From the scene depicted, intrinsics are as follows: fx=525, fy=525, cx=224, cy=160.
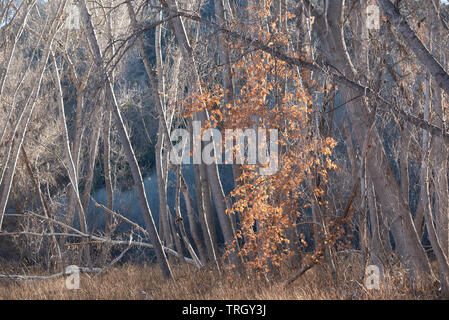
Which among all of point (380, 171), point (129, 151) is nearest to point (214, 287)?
point (129, 151)

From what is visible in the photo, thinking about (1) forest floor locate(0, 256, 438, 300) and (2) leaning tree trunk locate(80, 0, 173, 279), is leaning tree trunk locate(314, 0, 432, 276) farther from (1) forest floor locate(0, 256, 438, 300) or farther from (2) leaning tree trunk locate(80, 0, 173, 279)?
(2) leaning tree trunk locate(80, 0, 173, 279)

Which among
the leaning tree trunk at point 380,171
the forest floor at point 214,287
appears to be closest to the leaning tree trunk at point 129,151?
the forest floor at point 214,287

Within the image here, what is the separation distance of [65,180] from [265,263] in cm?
1452

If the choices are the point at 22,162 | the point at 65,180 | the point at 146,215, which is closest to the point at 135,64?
the point at 65,180

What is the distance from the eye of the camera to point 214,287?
28.9 feet

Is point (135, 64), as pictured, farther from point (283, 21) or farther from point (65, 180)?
point (283, 21)

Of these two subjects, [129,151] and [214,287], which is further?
[129,151]

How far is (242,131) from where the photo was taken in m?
8.45

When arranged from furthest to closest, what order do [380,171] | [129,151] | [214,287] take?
[129,151] < [214,287] < [380,171]

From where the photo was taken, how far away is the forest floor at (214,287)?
7023 mm

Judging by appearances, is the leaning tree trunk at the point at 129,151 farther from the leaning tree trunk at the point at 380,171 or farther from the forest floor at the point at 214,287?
the leaning tree trunk at the point at 380,171

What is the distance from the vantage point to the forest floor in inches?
277

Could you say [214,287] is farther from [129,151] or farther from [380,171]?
[380,171]
